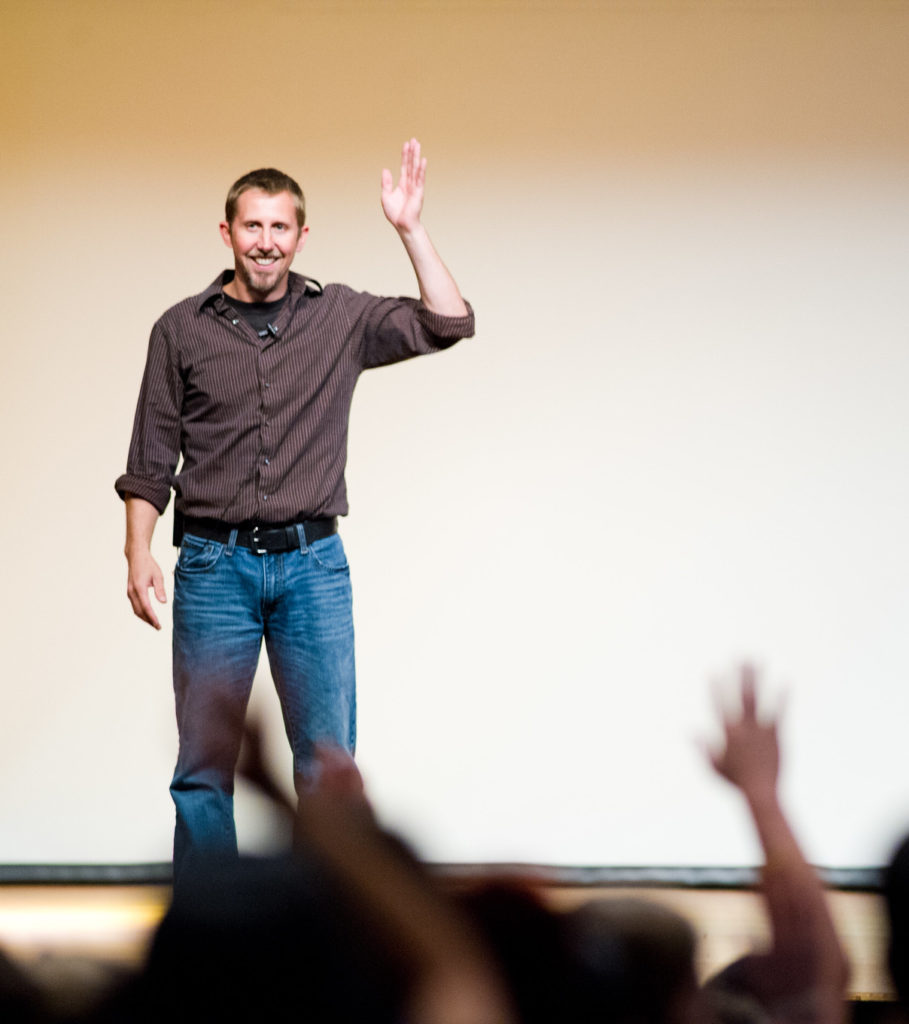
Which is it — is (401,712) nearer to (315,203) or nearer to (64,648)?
(64,648)

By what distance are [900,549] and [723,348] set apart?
2.15ft

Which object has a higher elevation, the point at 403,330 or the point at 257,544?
the point at 403,330

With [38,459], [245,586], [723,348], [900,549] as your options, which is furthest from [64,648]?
[900,549]

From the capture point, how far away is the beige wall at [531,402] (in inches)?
126

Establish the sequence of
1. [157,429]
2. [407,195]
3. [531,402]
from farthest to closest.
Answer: [531,402], [157,429], [407,195]

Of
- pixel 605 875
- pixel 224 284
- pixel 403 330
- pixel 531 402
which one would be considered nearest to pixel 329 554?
pixel 403 330

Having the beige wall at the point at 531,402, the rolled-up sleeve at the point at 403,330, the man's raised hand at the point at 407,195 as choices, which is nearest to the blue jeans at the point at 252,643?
the rolled-up sleeve at the point at 403,330

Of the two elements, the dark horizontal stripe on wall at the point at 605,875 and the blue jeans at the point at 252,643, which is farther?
the dark horizontal stripe on wall at the point at 605,875

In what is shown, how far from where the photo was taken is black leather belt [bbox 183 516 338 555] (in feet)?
7.54

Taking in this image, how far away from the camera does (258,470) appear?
91.0 inches

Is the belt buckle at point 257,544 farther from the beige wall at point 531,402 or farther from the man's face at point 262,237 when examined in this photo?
the beige wall at point 531,402

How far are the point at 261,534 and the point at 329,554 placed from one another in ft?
Answer: 0.41

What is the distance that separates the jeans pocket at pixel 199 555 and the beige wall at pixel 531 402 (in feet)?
3.04

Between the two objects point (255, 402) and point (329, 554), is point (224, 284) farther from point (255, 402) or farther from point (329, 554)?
point (329, 554)
